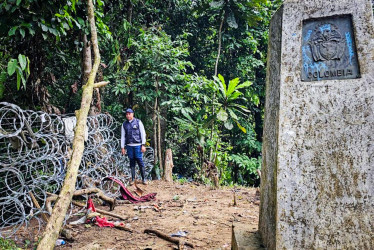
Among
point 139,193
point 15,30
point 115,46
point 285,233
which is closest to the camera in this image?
point 285,233

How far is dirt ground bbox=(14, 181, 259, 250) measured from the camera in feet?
A: 10.4

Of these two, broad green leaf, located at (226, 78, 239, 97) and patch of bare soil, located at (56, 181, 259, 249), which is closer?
patch of bare soil, located at (56, 181, 259, 249)

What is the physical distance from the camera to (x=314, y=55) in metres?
2.00

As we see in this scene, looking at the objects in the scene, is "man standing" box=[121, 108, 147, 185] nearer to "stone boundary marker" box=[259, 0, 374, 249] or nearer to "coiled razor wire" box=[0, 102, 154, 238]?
"coiled razor wire" box=[0, 102, 154, 238]

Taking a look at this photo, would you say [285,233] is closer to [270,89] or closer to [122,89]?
[270,89]

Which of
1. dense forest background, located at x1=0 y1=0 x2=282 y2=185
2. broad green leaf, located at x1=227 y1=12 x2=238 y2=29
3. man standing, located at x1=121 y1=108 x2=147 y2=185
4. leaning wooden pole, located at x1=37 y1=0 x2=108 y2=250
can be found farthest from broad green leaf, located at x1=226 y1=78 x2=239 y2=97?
leaning wooden pole, located at x1=37 y1=0 x2=108 y2=250

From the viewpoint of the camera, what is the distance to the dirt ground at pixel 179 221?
316cm

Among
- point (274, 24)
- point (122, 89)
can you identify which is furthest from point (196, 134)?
point (274, 24)

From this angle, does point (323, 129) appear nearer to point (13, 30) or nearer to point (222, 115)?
point (13, 30)

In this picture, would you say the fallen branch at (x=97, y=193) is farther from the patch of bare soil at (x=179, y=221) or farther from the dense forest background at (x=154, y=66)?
the dense forest background at (x=154, y=66)

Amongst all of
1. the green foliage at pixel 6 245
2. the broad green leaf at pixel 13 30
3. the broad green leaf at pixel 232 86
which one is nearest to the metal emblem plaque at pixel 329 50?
the broad green leaf at pixel 13 30

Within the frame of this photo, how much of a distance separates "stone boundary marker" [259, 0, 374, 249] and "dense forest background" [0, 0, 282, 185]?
8.42 feet

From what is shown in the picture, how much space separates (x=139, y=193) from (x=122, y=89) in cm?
290

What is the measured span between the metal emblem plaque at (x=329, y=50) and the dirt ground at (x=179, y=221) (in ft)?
4.64
